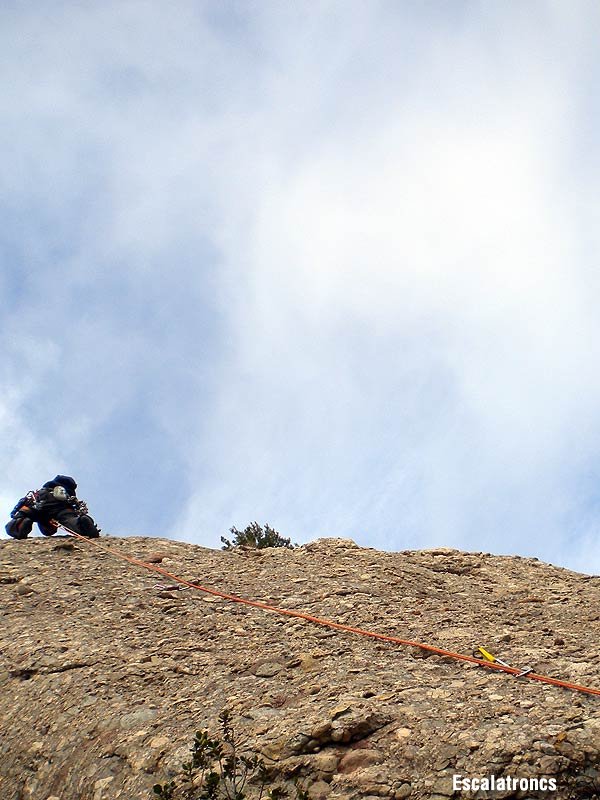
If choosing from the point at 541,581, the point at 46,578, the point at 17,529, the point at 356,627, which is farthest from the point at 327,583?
the point at 17,529

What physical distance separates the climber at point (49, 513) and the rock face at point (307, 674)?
217 cm

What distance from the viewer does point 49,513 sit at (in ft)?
44.0

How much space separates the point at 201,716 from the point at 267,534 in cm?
1026

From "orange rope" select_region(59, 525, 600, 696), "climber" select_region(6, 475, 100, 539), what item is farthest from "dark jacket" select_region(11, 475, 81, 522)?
"orange rope" select_region(59, 525, 600, 696)

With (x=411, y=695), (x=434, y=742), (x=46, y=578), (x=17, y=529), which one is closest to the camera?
→ (x=434, y=742)

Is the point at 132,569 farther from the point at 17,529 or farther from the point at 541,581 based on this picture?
the point at 541,581

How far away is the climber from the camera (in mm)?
13094

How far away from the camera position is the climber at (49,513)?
13094mm

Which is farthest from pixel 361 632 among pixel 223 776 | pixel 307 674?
pixel 223 776

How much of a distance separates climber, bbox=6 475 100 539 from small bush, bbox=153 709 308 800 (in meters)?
8.05

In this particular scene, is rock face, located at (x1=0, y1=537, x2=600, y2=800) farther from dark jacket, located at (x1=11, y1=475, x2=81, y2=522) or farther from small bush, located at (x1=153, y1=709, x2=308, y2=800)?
dark jacket, located at (x1=11, y1=475, x2=81, y2=522)

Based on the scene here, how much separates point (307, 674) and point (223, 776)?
1.71 metres

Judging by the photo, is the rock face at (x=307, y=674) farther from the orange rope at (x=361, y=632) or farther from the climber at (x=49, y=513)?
the climber at (x=49, y=513)

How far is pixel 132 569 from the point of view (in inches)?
419
